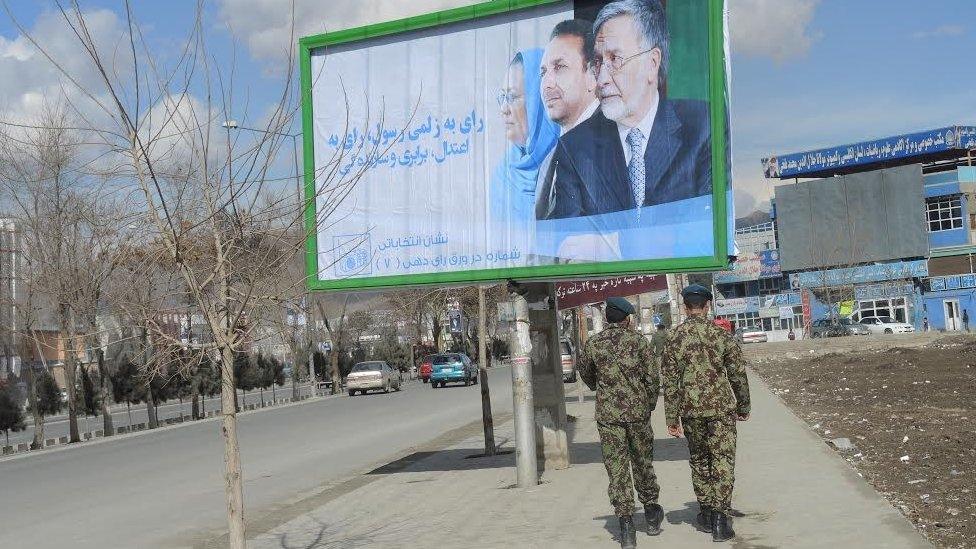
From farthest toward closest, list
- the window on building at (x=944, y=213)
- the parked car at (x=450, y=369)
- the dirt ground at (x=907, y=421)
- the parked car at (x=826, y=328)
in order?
the window on building at (x=944, y=213), the parked car at (x=826, y=328), the parked car at (x=450, y=369), the dirt ground at (x=907, y=421)

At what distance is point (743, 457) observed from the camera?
13367mm

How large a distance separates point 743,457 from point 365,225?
5413 millimetres

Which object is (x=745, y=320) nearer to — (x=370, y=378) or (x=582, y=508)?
(x=370, y=378)

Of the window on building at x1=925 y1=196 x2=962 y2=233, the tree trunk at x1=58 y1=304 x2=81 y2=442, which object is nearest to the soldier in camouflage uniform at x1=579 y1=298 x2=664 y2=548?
the tree trunk at x1=58 y1=304 x2=81 y2=442

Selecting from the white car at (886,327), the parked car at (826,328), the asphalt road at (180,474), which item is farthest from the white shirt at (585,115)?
the white car at (886,327)

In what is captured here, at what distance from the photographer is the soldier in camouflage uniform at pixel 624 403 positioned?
850cm

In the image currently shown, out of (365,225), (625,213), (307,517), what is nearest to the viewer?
(307,517)

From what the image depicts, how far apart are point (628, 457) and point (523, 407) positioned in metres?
4.37

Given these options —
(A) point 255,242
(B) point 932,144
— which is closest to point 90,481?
(A) point 255,242

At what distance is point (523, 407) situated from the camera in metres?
12.9

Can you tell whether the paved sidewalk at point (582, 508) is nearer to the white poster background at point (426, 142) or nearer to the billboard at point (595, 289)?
the white poster background at point (426, 142)

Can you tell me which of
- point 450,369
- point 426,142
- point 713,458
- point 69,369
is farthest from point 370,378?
point 713,458

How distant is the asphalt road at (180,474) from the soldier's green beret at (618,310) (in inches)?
202

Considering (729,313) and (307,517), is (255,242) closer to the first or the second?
(307,517)
